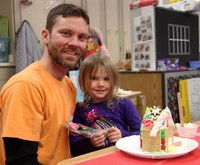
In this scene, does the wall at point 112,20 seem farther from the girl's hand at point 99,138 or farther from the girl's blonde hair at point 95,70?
the girl's hand at point 99,138

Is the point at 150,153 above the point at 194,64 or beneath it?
beneath

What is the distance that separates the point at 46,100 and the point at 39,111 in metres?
0.06

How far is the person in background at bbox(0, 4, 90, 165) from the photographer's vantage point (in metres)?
1.01

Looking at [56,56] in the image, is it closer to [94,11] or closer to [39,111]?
[39,111]

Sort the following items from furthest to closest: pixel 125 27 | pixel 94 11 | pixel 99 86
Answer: pixel 125 27 → pixel 94 11 → pixel 99 86

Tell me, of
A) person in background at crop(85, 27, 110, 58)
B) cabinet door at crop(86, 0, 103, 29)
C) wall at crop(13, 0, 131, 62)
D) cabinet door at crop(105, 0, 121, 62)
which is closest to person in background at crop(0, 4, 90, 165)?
person in background at crop(85, 27, 110, 58)

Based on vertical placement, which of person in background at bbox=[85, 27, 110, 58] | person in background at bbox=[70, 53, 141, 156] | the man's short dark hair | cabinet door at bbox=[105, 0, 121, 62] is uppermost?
cabinet door at bbox=[105, 0, 121, 62]

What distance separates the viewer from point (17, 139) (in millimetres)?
1001

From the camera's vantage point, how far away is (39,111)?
3.52 ft

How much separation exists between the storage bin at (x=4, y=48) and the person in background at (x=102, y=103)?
204 centimetres

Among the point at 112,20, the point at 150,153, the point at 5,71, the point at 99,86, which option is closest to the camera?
the point at 150,153

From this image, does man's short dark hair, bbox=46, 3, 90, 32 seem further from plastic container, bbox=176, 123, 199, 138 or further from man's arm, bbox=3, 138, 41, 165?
plastic container, bbox=176, 123, 199, 138

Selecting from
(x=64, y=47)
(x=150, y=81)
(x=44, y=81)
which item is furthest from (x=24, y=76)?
(x=150, y=81)

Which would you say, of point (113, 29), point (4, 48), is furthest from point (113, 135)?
point (113, 29)
